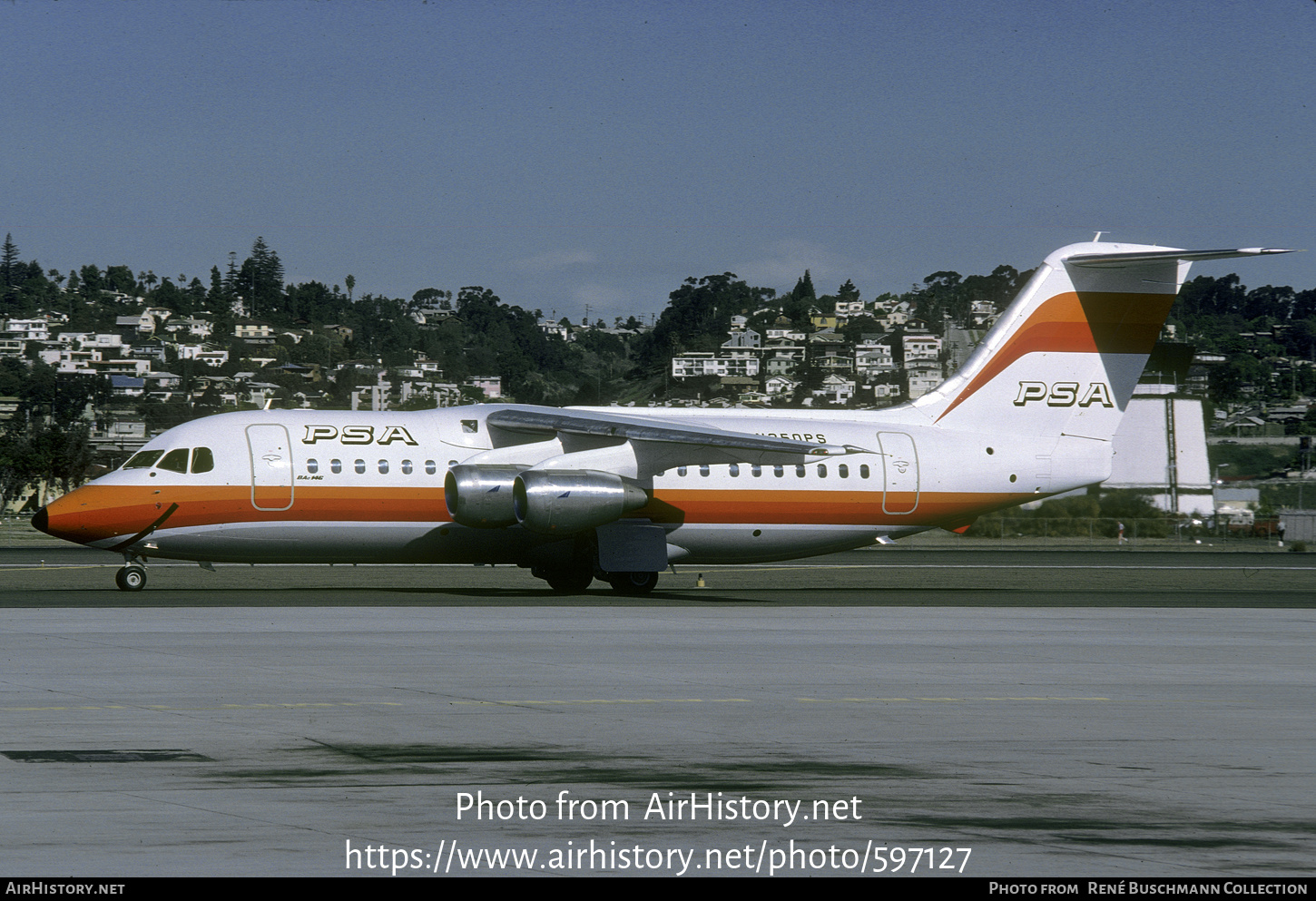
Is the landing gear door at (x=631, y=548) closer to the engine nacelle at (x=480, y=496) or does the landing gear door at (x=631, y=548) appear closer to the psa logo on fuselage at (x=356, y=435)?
the engine nacelle at (x=480, y=496)

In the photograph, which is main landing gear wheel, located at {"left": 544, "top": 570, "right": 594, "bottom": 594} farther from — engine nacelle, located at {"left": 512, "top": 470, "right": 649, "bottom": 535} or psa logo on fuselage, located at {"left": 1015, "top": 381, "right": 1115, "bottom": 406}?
psa logo on fuselage, located at {"left": 1015, "top": 381, "right": 1115, "bottom": 406}

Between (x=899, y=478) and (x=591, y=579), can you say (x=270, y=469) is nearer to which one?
(x=591, y=579)

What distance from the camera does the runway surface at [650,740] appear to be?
8.17 meters

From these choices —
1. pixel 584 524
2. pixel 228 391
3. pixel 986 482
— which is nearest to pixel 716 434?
pixel 584 524

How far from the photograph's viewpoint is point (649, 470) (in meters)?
33.5

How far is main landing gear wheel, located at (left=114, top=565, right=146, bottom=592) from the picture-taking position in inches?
1225

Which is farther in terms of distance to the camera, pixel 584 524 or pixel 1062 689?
pixel 584 524

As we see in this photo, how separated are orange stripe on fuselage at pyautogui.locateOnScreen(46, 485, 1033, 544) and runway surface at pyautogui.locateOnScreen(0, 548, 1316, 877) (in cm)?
463

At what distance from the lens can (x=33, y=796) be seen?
31.1ft

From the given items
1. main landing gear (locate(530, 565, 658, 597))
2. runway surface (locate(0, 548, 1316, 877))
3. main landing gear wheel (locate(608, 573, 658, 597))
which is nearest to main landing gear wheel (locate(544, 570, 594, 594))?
main landing gear (locate(530, 565, 658, 597))

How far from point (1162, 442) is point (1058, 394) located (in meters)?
64.1

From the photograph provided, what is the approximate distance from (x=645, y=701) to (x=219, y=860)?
7.39 metres

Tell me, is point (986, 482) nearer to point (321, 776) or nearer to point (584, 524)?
point (584, 524)

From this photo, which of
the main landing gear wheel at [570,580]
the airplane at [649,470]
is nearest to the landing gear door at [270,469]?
the airplane at [649,470]
